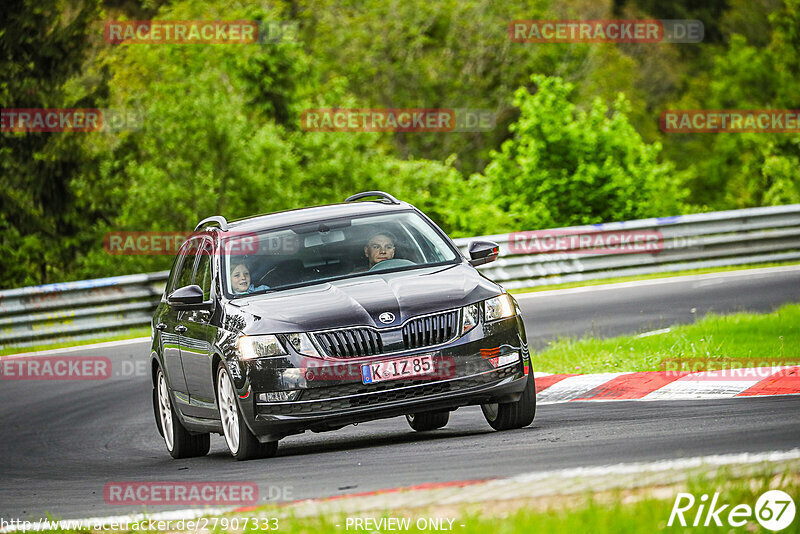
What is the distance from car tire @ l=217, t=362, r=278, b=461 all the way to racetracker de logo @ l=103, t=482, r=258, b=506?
0.68 metres

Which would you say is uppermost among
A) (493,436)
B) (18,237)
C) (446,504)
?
(446,504)

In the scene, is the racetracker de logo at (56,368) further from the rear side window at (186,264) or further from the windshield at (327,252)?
the windshield at (327,252)

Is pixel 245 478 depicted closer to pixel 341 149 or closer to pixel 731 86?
pixel 341 149

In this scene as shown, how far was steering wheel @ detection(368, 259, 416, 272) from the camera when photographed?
31.3ft

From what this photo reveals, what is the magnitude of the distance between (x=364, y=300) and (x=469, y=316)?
664 mm

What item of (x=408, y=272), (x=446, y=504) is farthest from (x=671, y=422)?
(x=446, y=504)

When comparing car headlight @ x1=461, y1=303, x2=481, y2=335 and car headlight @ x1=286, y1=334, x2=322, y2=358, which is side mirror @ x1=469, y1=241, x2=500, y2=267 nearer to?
car headlight @ x1=461, y1=303, x2=481, y2=335

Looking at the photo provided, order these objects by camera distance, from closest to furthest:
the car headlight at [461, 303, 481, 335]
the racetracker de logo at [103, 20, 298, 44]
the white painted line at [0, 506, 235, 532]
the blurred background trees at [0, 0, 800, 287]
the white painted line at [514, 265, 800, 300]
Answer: the white painted line at [0, 506, 235, 532]
the car headlight at [461, 303, 481, 335]
the white painted line at [514, 265, 800, 300]
the blurred background trees at [0, 0, 800, 287]
the racetracker de logo at [103, 20, 298, 44]

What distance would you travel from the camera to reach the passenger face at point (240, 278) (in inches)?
373

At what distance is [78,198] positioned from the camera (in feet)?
115

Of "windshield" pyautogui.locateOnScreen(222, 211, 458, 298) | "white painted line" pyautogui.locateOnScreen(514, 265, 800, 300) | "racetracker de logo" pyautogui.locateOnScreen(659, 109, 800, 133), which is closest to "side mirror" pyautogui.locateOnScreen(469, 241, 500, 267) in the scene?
"windshield" pyautogui.locateOnScreen(222, 211, 458, 298)

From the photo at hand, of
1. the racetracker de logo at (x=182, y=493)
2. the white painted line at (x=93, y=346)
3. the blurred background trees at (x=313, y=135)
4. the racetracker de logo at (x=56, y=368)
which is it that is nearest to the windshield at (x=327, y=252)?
the racetracker de logo at (x=182, y=493)

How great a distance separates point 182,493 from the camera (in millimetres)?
7691

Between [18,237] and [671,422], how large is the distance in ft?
93.3
